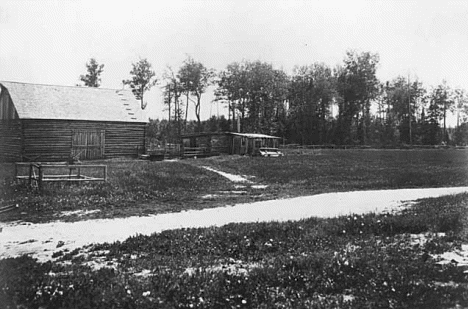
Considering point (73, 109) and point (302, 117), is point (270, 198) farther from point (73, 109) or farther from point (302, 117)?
point (302, 117)

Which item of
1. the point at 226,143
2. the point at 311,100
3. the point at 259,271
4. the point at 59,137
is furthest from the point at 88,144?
the point at 311,100

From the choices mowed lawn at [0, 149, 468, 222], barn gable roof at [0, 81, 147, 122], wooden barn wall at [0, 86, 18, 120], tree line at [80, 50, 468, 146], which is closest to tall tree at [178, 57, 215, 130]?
tree line at [80, 50, 468, 146]

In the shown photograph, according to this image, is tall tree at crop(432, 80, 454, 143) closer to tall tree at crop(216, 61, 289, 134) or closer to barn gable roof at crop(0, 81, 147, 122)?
tall tree at crop(216, 61, 289, 134)

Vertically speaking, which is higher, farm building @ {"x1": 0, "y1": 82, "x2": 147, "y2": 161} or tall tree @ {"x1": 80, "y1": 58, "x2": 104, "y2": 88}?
tall tree @ {"x1": 80, "y1": 58, "x2": 104, "y2": 88}

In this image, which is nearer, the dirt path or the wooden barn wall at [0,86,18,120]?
the dirt path

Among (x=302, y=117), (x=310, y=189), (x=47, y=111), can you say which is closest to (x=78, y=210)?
(x=310, y=189)

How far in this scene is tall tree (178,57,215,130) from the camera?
213 feet

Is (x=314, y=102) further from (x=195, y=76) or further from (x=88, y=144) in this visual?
(x=88, y=144)

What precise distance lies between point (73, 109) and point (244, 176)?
66.9 feet

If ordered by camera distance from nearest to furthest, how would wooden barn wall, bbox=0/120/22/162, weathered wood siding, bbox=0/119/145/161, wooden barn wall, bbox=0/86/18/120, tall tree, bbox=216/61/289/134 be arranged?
weathered wood siding, bbox=0/119/145/161, wooden barn wall, bbox=0/120/22/162, wooden barn wall, bbox=0/86/18/120, tall tree, bbox=216/61/289/134

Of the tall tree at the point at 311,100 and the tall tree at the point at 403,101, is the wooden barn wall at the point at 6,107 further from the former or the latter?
the tall tree at the point at 403,101

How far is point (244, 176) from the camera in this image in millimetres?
31031

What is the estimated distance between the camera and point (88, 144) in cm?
4200

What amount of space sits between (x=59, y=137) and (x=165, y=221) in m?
29.7
